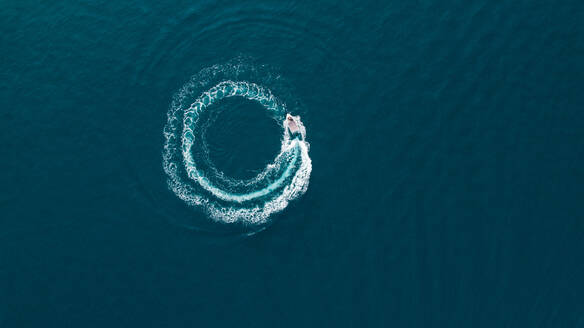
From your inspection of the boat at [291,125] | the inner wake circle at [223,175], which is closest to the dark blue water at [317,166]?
the inner wake circle at [223,175]

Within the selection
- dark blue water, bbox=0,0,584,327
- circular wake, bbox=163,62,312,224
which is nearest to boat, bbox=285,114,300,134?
circular wake, bbox=163,62,312,224

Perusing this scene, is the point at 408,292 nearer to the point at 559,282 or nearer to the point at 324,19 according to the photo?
the point at 559,282

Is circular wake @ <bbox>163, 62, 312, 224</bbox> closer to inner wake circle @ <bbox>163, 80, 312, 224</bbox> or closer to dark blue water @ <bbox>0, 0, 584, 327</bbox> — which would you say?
inner wake circle @ <bbox>163, 80, 312, 224</bbox>

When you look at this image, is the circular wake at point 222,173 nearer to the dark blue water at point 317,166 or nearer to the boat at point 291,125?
the boat at point 291,125

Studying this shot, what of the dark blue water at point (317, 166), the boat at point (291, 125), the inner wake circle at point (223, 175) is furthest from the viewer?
the boat at point (291, 125)

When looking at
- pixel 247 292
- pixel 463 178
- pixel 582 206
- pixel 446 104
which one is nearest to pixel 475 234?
pixel 463 178

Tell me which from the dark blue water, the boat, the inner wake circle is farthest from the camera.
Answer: the boat
